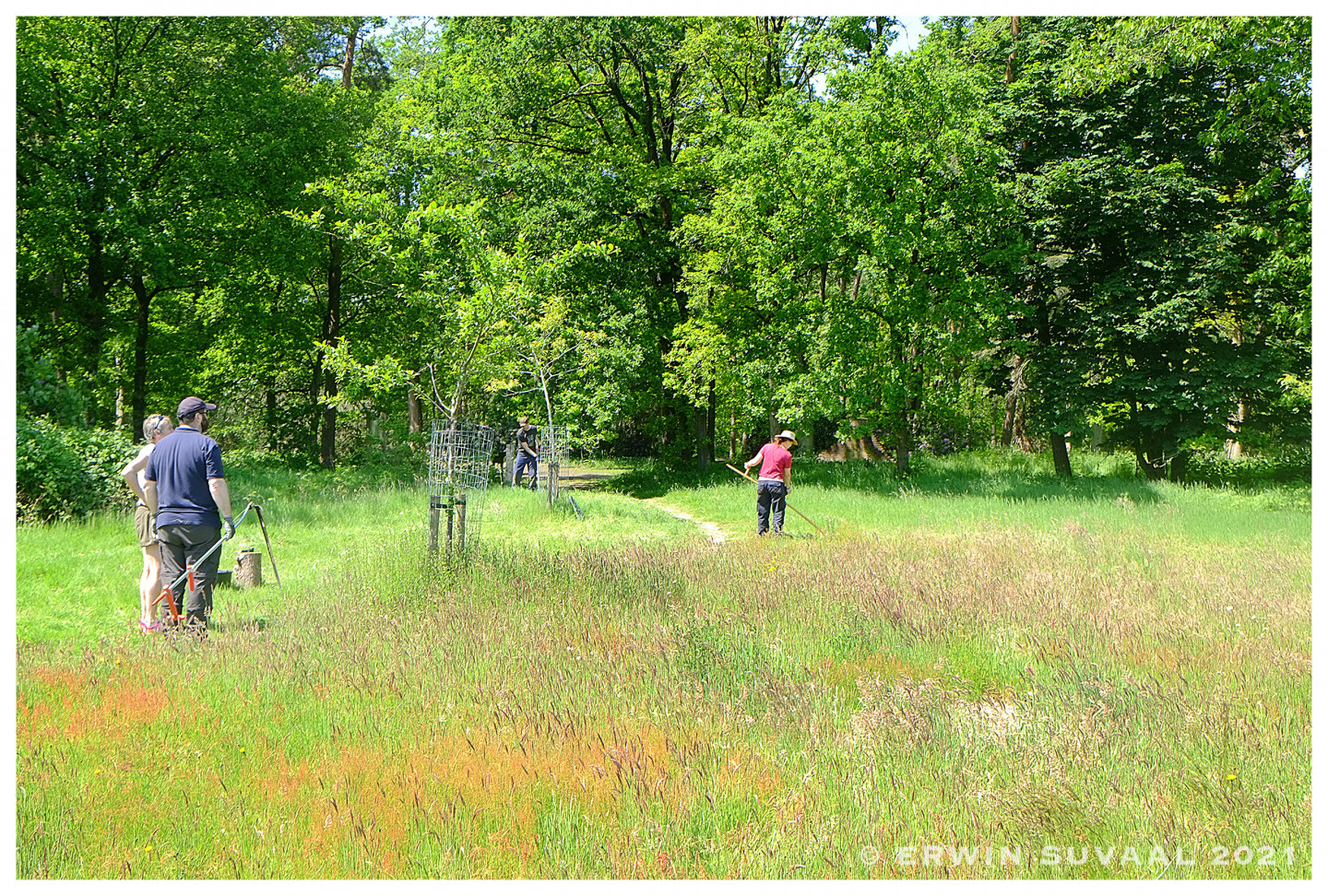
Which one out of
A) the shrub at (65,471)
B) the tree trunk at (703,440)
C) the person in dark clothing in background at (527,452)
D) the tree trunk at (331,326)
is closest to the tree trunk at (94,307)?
the tree trunk at (331,326)

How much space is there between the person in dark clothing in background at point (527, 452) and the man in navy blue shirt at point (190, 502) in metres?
13.5

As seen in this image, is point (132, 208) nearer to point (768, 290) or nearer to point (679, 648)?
point (768, 290)

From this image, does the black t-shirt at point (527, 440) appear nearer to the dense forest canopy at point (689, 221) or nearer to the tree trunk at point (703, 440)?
the dense forest canopy at point (689, 221)

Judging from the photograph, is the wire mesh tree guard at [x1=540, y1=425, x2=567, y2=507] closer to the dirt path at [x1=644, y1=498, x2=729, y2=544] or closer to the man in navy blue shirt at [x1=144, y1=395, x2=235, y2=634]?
the dirt path at [x1=644, y1=498, x2=729, y2=544]

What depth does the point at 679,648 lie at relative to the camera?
18.8 feet

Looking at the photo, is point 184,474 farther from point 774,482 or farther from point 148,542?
point 774,482

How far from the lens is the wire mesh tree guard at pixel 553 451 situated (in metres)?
16.7

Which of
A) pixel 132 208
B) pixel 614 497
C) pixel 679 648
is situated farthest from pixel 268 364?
pixel 679 648

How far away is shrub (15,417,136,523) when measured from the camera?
469 inches

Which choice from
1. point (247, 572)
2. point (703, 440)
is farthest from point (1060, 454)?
point (247, 572)

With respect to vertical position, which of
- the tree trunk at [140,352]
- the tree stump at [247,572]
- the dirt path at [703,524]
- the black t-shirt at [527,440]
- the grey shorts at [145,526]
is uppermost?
the tree trunk at [140,352]

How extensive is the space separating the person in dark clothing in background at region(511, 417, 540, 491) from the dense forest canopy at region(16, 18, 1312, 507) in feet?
2.23

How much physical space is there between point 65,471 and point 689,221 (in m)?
14.1

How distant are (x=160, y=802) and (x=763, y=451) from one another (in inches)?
389
